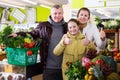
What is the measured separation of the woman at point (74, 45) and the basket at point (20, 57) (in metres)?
0.26

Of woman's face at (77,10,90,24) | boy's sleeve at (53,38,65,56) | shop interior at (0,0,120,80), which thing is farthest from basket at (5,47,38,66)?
woman's face at (77,10,90,24)

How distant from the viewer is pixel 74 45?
2318 mm

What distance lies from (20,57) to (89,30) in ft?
2.74

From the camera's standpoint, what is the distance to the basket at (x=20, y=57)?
7.22 feet

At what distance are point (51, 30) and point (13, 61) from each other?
0.55 m

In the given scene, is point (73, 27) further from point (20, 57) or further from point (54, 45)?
point (20, 57)

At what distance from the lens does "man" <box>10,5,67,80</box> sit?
2494 millimetres

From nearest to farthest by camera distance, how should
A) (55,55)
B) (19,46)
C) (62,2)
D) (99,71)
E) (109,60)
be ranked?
(99,71)
(109,60)
(19,46)
(55,55)
(62,2)

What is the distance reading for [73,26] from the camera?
7.50ft

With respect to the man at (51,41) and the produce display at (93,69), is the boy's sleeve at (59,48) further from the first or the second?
the produce display at (93,69)

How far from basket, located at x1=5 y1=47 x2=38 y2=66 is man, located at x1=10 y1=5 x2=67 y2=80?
217mm

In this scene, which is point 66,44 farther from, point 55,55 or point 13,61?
point 13,61

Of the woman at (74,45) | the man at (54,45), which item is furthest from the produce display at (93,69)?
the man at (54,45)

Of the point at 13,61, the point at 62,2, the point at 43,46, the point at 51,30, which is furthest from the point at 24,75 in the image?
the point at 62,2
